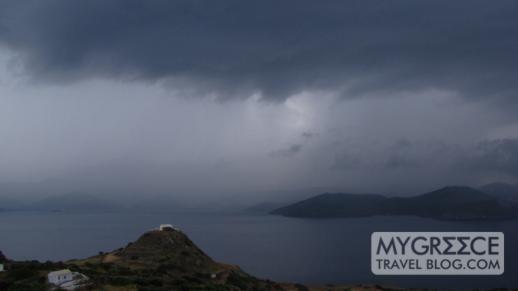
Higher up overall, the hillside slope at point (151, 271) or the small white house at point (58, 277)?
the small white house at point (58, 277)

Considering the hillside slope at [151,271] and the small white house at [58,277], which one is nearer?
the small white house at [58,277]

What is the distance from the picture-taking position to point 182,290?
34688 mm

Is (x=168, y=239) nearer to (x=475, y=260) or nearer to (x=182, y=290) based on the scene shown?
(x=182, y=290)

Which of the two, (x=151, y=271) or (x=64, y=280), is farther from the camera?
(x=151, y=271)

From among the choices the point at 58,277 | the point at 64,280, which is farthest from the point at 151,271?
the point at 58,277

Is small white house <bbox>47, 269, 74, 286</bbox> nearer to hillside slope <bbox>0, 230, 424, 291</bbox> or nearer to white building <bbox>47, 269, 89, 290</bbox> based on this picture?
white building <bbox>47, 269, 89, 290</bbox>

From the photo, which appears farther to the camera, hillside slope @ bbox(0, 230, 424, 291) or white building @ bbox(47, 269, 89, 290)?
hillside slope @ bbox(0, 230, 424, 291)

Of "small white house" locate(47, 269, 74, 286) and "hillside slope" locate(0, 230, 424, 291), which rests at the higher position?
"small white house" locate(47, 269, 74, 286)

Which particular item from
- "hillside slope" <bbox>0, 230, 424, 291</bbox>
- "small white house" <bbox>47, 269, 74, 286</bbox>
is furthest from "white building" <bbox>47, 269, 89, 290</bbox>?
"hillside slope" <bbox>0, 230, 424, 291</bbox>

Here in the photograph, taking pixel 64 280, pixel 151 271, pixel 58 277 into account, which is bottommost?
pixel 151 271

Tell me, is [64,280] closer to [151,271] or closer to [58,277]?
[58,277]

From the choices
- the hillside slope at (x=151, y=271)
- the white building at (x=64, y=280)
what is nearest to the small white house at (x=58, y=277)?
the white building at (x=64, y=280)

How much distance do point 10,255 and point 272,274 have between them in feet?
293

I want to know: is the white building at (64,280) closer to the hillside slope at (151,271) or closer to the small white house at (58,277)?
the small white house at (58,277)
